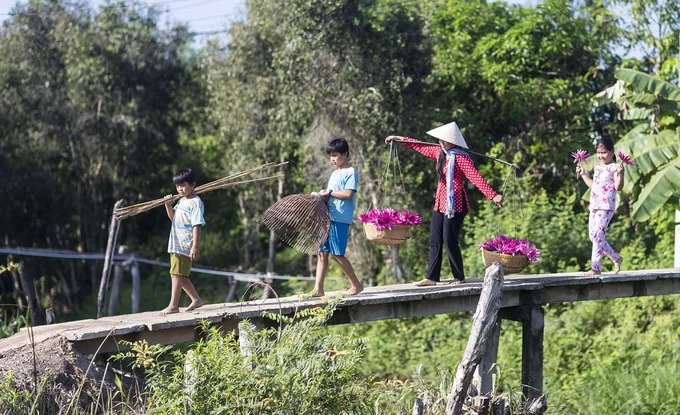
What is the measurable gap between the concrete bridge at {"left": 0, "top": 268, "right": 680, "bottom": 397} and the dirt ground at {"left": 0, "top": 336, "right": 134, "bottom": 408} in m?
0.10

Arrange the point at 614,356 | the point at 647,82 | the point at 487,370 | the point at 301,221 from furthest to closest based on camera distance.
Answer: the point at 614,356, the point at 647,82, the point at 487,370, the point at 301,221

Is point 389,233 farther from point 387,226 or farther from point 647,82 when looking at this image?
point 647,82

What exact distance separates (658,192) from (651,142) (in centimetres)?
112

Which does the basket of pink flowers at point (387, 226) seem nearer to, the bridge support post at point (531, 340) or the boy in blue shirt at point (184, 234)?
the boy in blue shirt at point (184, 234)

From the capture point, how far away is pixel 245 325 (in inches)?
242

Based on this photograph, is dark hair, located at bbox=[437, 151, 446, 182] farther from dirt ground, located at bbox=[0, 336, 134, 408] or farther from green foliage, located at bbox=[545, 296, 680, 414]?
green foliage, located at bbox=[545, 296, 680, 414]

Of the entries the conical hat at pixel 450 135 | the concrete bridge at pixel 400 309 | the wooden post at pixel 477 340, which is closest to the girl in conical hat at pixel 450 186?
the conical hat at pixel 450 135

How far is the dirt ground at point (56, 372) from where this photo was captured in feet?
19.5

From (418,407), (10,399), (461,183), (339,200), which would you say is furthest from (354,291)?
(10,399)

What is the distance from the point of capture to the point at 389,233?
7789 millimetres

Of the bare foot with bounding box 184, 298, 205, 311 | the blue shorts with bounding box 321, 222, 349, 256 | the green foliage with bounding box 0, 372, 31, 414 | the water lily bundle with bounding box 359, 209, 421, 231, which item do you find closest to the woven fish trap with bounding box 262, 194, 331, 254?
the blue shorts with bounding box 321, 222, 349, 256

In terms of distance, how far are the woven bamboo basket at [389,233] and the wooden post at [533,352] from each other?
1.64m

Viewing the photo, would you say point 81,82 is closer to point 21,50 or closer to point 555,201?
point 21,50

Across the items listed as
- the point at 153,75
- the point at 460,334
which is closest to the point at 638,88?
the point at 460,334
